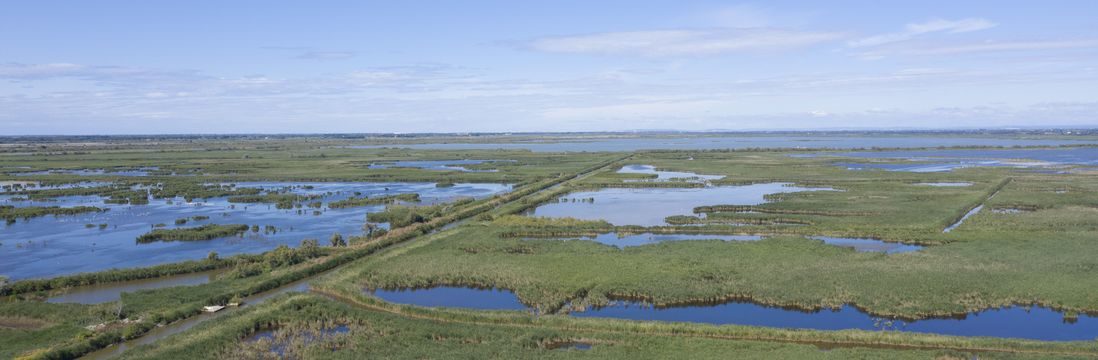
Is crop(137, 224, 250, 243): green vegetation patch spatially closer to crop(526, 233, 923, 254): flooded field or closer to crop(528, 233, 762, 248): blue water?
crop(526, 233, 923, 254): flooded field

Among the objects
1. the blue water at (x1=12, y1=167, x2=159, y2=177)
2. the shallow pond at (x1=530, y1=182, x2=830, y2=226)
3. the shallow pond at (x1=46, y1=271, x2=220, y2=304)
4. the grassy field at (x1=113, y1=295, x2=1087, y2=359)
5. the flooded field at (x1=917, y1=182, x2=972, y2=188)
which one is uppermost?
the blue water at (x1=12, y1=167, x2=159, y2=177)

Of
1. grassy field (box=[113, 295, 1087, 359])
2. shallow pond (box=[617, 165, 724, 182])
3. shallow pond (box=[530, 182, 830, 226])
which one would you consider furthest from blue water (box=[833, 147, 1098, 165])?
grassy field (box=[113, 295, 1087, 359])

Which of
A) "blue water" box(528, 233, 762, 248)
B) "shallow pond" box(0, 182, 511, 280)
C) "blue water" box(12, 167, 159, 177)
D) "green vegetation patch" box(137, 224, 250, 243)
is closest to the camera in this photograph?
"shallow pond" box(0, 182, 511, 280)

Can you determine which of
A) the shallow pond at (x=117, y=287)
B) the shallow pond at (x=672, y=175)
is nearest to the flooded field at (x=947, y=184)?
the shallow pond at (x=672, y=175)

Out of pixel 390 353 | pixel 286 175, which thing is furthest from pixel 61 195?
pixel 390 353

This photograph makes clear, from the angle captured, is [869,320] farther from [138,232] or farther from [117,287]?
[138,232]

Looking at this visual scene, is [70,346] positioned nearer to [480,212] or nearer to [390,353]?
[390,353]
